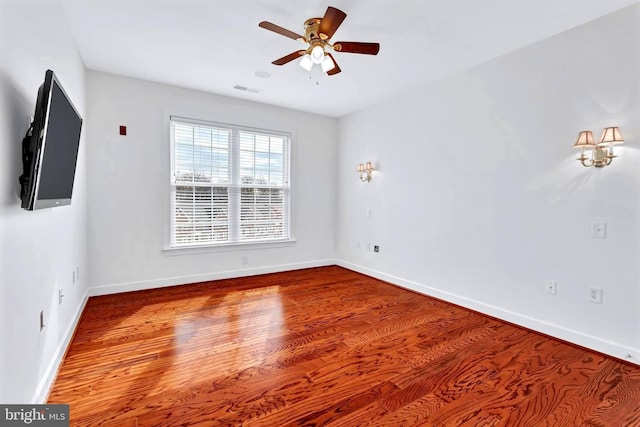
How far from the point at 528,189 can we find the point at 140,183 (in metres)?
4.54

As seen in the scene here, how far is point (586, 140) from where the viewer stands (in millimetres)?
2506

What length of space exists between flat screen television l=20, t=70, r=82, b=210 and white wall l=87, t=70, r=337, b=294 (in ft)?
6.74

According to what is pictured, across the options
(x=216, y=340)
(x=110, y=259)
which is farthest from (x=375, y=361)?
(x=110, y=259)

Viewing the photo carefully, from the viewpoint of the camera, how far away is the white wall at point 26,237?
1.35 meters

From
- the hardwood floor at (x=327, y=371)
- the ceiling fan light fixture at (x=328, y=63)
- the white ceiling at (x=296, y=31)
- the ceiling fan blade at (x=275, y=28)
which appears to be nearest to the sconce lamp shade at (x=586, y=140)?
the white ceiling at (x=296, y=31)

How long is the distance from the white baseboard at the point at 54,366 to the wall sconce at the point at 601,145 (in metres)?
4.18

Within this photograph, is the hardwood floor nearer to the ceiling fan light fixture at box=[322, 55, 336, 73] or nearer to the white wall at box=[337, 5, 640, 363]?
the white wall at box=[337, 5, 640, 363]

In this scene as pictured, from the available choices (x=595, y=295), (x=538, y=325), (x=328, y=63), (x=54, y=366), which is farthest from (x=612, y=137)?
(x=54, y=366)

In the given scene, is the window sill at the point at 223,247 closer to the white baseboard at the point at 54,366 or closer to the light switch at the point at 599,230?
the white baseboard at the point at 54,366

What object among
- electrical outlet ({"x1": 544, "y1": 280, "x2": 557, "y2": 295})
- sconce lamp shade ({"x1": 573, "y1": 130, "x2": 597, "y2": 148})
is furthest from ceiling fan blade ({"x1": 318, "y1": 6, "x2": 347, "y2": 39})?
electrical outlet ({"x1": 544, "y1": 280, "x2": 557, "y2": 295})

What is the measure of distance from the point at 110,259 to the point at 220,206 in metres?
1.53

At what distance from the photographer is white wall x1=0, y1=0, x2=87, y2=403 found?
1.35 metres

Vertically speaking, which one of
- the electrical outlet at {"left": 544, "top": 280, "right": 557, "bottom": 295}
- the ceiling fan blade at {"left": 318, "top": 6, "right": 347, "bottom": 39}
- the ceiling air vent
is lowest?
the electrical outlet at {"left": 544, "top": 280, "right": 557, "bottom": 295}

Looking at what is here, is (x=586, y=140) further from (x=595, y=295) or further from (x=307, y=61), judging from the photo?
(x=307, y=61)
